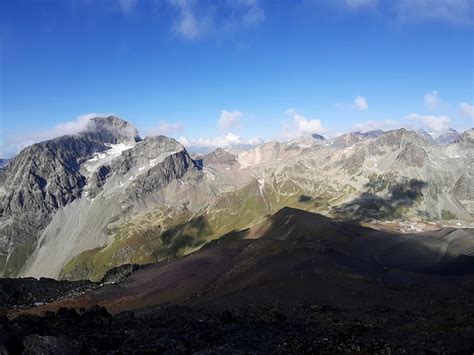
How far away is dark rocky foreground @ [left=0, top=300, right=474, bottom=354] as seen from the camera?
23.2 meters

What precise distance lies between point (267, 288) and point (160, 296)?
18.7 metres

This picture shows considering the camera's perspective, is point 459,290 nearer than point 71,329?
No

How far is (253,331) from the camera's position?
3055 cm

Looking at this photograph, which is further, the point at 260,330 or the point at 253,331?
the point at 260,330

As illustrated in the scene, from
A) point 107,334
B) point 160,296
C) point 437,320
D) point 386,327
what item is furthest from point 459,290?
point 107,334

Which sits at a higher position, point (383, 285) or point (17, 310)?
point (17, 310)

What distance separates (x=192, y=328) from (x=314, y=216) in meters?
140

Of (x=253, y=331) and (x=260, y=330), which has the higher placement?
(x=253, y=331)

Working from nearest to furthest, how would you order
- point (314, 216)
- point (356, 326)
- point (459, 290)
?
point (356, 326), point (459, 290), point (314, 216)

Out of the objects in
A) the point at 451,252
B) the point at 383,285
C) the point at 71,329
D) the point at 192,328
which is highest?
the point at 71,329

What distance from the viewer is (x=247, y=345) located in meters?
Answer: 26.5

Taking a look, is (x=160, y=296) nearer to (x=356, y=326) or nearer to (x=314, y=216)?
(x=356, y=326)

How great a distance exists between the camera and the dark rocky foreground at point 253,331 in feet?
76.3

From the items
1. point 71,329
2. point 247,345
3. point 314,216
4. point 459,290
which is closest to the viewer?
point 247,345
